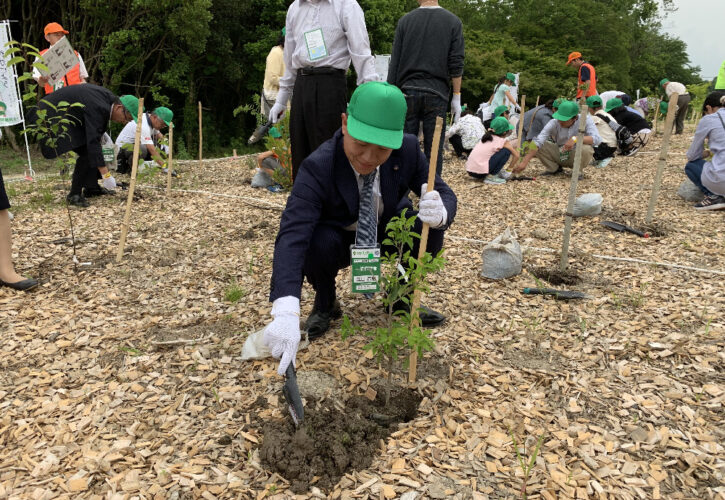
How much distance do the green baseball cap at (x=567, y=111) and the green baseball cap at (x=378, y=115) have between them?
15.4 ft

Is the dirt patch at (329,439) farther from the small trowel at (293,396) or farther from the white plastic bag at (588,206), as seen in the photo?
the white plastic bag at (588,206)

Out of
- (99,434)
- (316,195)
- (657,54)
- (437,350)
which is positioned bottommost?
(99,434)

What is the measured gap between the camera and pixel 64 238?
392cm

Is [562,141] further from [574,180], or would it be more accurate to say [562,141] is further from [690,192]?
[574,180]

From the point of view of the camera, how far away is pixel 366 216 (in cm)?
210

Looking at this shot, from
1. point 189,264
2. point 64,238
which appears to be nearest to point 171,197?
point 64,238

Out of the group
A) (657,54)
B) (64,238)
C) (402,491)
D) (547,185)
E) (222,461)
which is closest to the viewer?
(402,491)

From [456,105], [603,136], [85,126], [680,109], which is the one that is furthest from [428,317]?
[680,109]

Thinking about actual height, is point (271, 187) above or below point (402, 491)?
above

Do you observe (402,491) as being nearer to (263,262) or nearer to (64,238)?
(263,262)

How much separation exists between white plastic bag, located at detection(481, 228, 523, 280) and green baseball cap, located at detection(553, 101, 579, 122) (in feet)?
10.8

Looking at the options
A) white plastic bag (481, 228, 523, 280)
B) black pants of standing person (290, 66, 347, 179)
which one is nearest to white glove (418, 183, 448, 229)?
white plastic bag (481, 228, 523, 280)

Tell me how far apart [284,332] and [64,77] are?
6.11m

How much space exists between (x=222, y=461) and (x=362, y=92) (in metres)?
1.49
